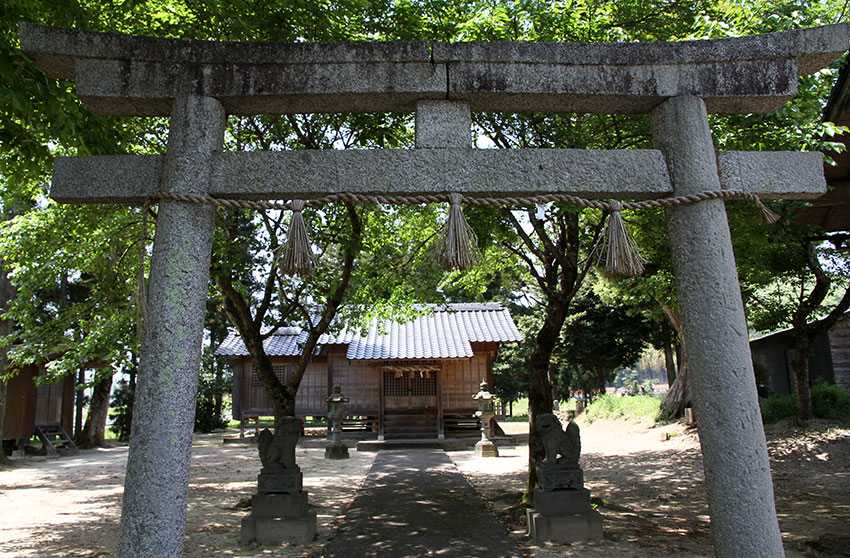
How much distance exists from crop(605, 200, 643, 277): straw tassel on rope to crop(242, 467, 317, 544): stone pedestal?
466 cm

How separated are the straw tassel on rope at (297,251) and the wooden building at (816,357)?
12.8 m

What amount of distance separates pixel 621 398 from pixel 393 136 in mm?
16143

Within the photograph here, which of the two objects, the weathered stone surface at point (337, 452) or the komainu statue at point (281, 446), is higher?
the komainu statue at point (281, 446)

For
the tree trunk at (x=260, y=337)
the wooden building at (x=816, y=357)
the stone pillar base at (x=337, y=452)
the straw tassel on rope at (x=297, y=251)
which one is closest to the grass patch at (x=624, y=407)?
the wooden building at (x=816, y=357)

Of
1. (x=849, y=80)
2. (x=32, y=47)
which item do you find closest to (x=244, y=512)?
(x=32, y=47)

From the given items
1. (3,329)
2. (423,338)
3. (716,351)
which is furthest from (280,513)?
(423,338)

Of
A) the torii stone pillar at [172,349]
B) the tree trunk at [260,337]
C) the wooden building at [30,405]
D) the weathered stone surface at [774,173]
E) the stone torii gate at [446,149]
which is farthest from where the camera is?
the wooden building at [30,405]

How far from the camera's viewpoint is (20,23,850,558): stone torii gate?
3.17 m

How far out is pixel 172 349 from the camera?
10.1 feet

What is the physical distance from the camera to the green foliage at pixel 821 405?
1159 cm

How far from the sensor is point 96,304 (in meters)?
9.36

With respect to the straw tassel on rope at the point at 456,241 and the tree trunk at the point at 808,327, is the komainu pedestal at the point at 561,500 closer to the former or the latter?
the straw tassel on rope at the point at 456,241

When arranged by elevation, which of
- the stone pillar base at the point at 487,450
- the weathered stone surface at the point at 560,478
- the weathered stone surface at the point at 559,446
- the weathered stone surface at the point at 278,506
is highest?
the weathered stone surface at the point at 559,446

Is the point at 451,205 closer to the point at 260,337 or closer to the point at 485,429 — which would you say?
the point at 260,337
